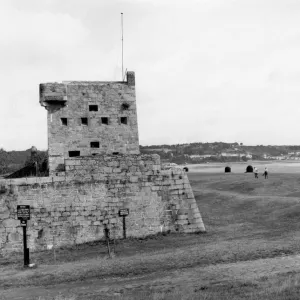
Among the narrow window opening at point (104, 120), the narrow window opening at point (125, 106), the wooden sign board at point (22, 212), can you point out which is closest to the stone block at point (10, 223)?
the wooden sign board at point (22, 212)

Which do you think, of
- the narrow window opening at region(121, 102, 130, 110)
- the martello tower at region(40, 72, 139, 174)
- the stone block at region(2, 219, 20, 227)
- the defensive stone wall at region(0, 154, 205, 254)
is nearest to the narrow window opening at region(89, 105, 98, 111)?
the martello tower at region(40, 72, 139, 174)

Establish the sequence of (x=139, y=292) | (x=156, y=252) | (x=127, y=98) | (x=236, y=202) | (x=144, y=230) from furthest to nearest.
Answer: (x=236, y=202), (x=127, y=98), (x=144, y=230), (x=156, y=252), (x=139, y=292)

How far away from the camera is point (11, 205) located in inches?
742

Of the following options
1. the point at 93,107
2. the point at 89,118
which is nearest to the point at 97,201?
the point at 89,118

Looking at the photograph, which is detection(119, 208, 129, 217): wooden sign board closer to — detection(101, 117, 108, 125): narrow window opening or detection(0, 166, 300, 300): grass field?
detection(0, 166, 300, 300): grass field

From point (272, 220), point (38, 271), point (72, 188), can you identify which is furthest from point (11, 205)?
point (272, 220)

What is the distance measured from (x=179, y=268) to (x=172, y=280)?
4.48 feet

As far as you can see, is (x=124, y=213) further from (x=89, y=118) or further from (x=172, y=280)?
(x=172, y=280)

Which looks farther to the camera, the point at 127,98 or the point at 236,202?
the point at 236,202

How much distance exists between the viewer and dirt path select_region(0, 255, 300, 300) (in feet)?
38.0

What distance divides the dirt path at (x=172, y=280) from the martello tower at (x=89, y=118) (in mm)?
10924

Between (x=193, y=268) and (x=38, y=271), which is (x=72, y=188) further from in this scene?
(x=193, y=268)

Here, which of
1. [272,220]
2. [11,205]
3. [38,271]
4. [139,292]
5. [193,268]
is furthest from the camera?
[272,220]

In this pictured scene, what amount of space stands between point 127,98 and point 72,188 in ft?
21.2
